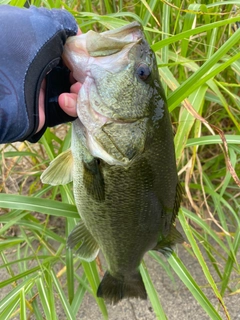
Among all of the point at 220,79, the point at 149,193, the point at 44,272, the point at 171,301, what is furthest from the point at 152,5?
the point at 171,301

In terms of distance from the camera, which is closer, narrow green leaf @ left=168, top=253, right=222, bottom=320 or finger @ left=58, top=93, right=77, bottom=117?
finger @ left=58, top=93, right=77, bottom=117

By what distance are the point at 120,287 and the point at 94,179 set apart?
0.54 m

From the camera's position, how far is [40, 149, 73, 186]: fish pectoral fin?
4.47ft

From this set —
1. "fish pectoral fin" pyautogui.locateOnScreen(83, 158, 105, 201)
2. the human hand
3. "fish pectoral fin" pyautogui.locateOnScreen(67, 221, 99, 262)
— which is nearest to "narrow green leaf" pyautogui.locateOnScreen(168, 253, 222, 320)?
"fish pectoral fin" pyautogui.locateOnScreen(67, 221, 99, 262)

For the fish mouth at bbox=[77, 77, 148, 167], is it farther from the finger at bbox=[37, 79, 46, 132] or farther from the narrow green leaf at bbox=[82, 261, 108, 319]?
the narrow green leaf at bbox=[82, 261, 108, 319]

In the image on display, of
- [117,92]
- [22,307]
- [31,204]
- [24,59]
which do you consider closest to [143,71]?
[117,92]

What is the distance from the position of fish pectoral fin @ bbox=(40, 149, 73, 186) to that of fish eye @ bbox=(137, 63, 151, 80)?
38cm

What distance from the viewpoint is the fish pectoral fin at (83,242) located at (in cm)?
150

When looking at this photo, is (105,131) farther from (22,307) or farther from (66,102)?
(22,307)

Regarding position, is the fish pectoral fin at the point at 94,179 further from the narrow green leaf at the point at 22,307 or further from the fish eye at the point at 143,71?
the narrow green leaf at the point at 22,307

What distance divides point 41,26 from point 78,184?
531 millimetres

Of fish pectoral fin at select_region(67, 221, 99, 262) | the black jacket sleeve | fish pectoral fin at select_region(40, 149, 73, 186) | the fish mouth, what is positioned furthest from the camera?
fish pectoral fin at select_region(67, 221, 99, 262)

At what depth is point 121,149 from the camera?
1209 millimetres

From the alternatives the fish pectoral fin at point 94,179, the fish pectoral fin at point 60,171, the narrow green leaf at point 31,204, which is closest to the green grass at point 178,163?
the narrow green leaf at point 31,204
